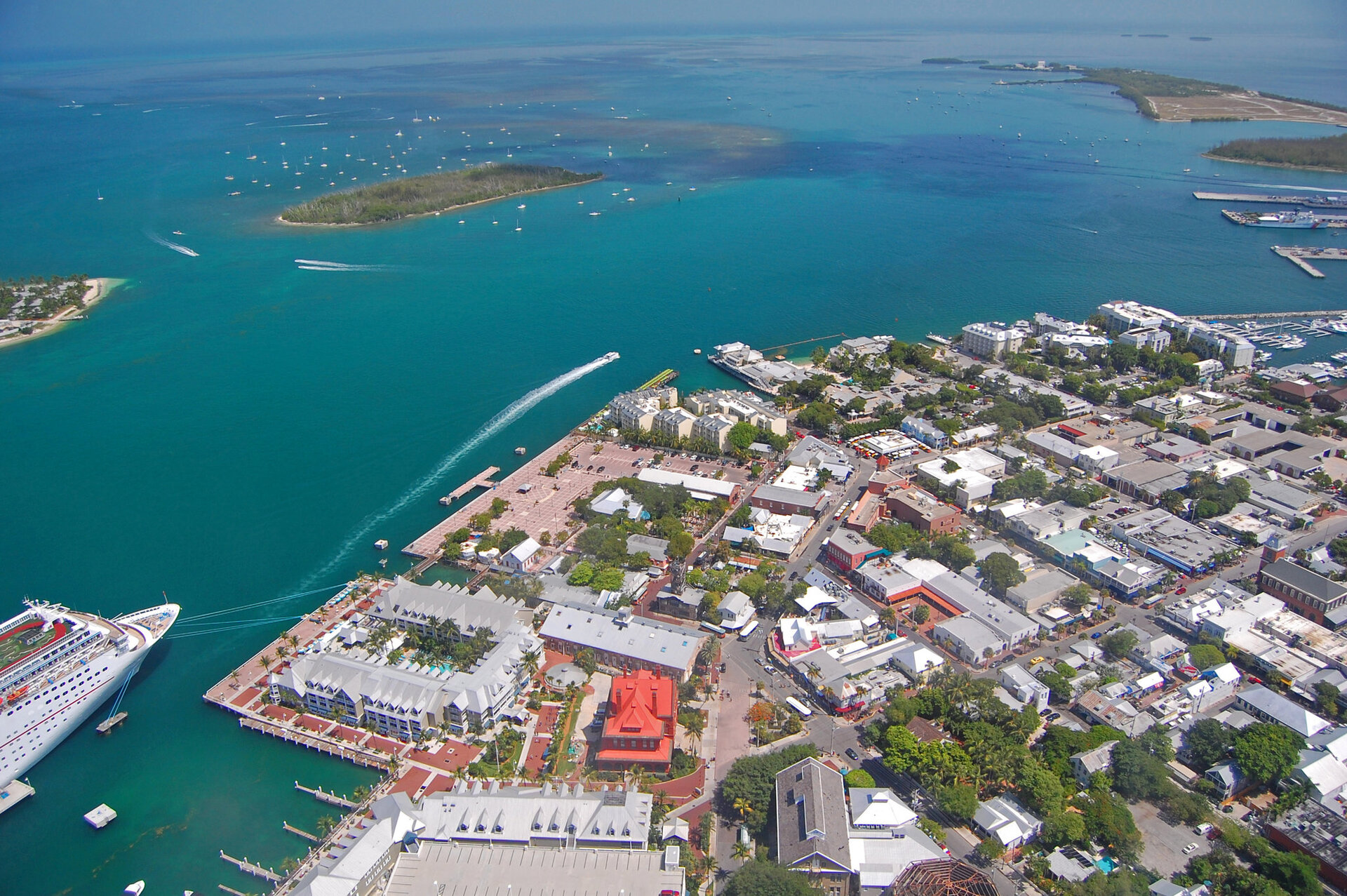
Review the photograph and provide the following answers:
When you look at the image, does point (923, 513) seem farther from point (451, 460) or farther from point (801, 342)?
point (801, 342)

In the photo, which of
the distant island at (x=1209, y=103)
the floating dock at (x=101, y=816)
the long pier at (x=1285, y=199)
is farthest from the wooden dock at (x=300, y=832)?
the distant island at (x=1209, y=103)

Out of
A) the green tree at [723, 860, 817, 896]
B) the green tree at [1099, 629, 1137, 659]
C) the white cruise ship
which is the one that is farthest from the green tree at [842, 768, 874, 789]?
the white cruise ship

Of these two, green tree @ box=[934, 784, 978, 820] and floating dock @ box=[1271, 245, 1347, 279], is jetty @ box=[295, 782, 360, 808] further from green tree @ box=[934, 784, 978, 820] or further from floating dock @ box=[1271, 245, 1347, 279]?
floating dock @ box=[1271, 245, 1347, 279]

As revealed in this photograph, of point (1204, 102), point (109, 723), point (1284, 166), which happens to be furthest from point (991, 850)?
point (1204, 102)

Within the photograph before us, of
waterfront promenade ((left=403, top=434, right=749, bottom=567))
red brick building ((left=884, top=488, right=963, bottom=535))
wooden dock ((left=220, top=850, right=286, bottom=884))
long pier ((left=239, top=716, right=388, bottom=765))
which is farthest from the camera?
waterfront promenade ((left=403, top=434, right=749, bottom=567))

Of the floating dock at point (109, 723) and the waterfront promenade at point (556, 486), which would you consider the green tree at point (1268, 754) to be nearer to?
the waterfront promenade at point (556, 486)
